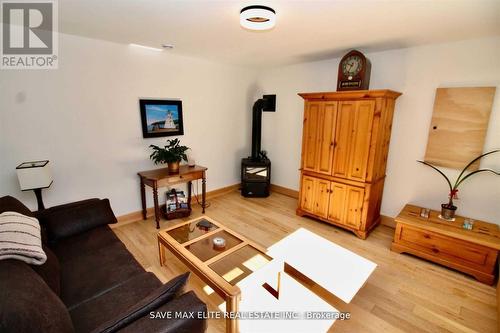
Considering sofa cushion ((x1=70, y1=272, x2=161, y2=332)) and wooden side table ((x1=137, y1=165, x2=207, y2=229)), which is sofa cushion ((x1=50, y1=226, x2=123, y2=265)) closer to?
sofa cushion ((x1=70, y1=272, x2=161, y2=332))

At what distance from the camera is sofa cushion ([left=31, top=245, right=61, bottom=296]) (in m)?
1.36

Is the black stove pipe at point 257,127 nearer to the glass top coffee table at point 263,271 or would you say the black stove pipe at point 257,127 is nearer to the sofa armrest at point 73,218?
the glass top coffee table at point 263,271

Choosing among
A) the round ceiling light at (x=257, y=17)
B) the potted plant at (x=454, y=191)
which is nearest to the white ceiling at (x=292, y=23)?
the round ceiling light at (x=257, y=17)

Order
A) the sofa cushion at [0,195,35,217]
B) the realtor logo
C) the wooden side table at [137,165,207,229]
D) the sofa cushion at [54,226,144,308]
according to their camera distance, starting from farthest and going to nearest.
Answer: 1. the wooden side table at [137,165,207,229]
2. the realtor logo
3. the sofa cushion at [0,195,35,217]
4. the sofa cushion at [54,226,144,308]

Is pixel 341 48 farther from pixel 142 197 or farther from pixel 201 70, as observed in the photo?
pixel 142 197

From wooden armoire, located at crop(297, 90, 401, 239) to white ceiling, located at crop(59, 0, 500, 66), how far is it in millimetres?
615

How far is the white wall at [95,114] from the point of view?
2.43 metres

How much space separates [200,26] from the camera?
88.7 inches

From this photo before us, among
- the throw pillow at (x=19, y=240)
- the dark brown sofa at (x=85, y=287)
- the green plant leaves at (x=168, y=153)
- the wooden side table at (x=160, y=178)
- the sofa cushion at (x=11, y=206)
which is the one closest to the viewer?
the dark brown sofa at (x=85, y=287)

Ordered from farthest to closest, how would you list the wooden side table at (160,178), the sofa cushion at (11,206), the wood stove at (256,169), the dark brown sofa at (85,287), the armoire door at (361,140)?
the wood stove at (256,169) < the wooden side table at (160,178) < the armoire door at (361,140) < the sofa cushion at (11,206) < the dark brown sofa at (85,287)

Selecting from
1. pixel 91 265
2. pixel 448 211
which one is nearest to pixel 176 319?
pixel 91 265

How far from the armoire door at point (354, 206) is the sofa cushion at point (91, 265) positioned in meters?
2.47

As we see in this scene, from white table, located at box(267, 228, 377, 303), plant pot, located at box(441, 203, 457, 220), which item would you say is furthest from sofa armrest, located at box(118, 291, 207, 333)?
plant pot, located at box(441, 203, 457, 220)

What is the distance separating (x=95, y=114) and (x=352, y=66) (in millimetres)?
3164
